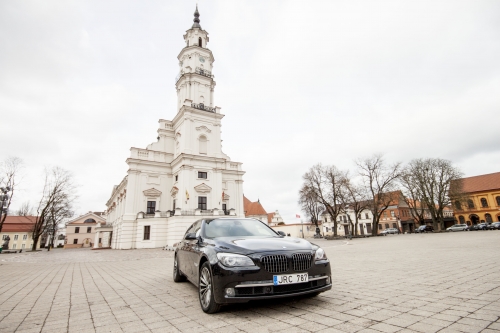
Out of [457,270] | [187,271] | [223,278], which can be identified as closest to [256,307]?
[223,278]

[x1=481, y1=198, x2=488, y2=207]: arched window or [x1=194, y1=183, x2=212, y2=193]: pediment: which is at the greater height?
[x1=194, y1=183, x2=212, y2=193]: pediment

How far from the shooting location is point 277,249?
3.74m

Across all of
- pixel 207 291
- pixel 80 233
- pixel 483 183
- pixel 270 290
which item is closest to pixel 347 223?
pixel 483 183

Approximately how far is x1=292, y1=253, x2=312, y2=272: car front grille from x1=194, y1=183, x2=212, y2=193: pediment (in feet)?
96.7

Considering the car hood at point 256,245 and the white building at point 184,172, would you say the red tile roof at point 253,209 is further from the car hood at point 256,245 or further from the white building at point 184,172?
the car hood at point 256,245

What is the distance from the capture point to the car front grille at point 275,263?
353cm

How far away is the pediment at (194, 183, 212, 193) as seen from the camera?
32.4 m

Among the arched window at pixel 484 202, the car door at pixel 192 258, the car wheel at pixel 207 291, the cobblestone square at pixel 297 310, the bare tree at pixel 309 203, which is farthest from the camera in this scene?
the arched window at pixel 484 202

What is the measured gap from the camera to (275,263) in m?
3.58

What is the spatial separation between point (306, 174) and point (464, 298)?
38388mm

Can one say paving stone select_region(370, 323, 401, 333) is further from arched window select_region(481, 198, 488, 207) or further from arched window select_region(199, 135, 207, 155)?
arched window select_region(481, 198, 488, 207)

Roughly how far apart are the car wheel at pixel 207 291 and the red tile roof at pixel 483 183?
234 ft

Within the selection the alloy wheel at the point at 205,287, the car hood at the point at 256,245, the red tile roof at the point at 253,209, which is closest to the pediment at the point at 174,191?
the alloy wheel at the point at 205,287

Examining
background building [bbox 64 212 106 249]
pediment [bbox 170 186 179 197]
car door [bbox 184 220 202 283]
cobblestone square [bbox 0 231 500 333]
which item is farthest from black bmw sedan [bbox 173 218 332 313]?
background building [bbox 64 212 106 249]
